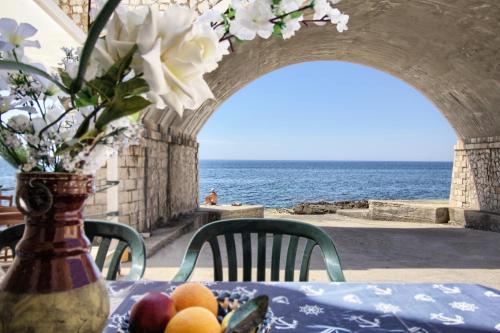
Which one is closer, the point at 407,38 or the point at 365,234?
the point at 407,38

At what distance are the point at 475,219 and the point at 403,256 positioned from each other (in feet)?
13.5

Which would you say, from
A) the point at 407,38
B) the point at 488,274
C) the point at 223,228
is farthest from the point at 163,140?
the point at 223,228

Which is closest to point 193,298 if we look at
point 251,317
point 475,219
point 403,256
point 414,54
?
point 251,317

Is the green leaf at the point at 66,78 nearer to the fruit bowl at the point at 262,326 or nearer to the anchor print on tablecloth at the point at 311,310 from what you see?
the fruit bowl at the point at 262,326

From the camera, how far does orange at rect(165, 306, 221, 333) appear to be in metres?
0.88

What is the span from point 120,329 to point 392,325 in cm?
74

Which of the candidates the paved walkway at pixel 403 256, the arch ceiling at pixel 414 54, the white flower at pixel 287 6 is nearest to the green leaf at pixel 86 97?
the white flower at pixel 287 6

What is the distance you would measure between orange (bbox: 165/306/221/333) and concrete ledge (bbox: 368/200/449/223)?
34.4 feet

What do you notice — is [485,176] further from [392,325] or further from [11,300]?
[11,300]

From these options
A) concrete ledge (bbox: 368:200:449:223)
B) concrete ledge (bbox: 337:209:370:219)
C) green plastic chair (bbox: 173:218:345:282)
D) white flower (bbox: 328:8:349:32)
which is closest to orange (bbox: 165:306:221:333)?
white flower (bbox: 328:8:349:32)

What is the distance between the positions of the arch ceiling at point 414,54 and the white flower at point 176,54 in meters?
5.94

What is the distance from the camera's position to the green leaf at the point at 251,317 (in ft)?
2.54

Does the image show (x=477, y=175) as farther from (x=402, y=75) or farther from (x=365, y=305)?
(x=365, y=305)

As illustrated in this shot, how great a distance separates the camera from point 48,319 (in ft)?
2.59
